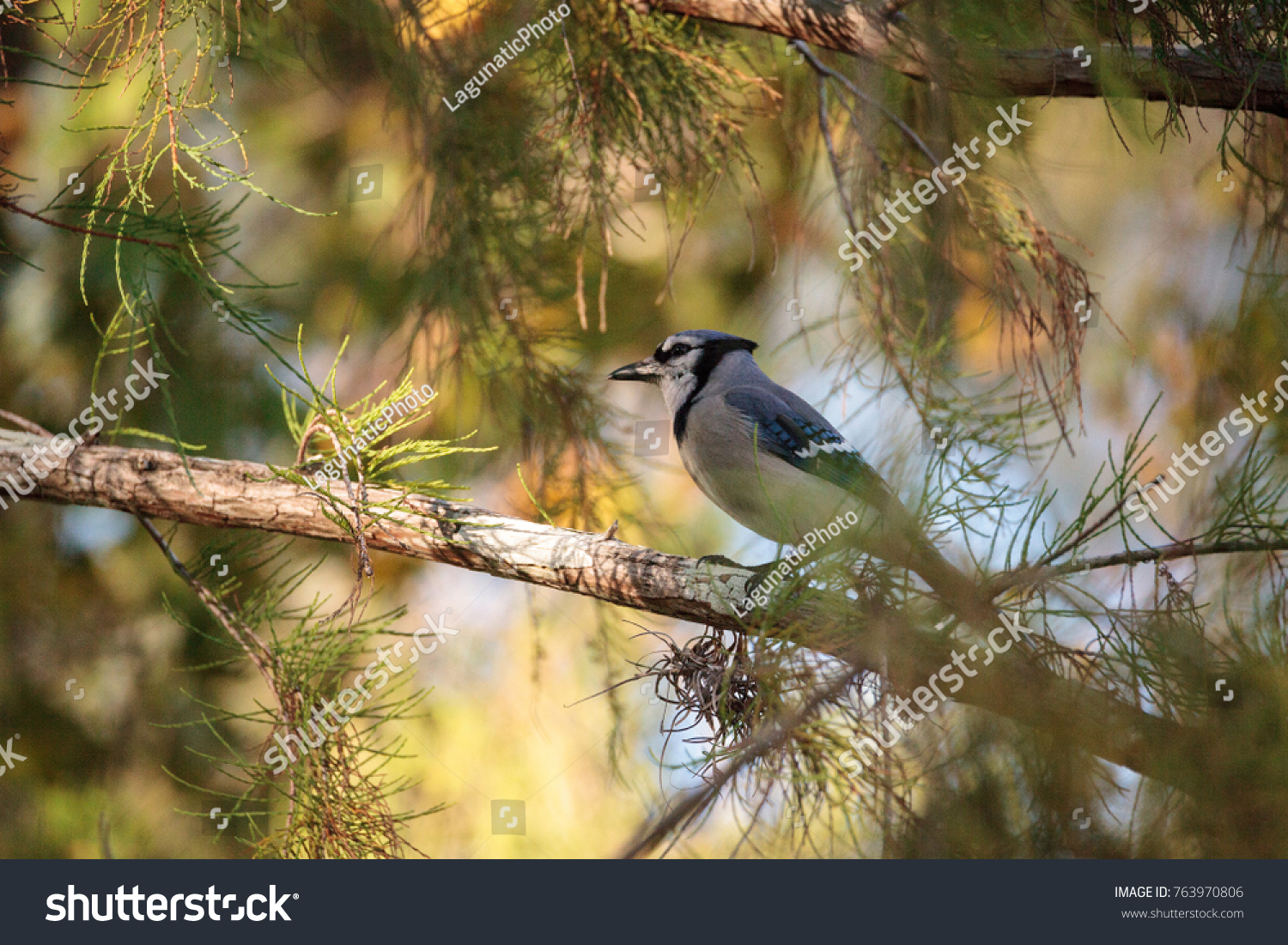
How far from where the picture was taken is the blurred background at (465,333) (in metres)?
1.77

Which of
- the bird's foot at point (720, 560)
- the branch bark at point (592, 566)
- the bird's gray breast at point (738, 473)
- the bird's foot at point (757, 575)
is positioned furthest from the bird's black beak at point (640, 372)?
the bird's foot at point (757, 575)

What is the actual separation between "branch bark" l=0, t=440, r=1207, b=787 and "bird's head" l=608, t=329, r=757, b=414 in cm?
101

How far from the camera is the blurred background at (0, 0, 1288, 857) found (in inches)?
69.7

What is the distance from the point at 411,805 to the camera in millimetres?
3283

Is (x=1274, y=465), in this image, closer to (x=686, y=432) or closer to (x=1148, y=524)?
(x=1148, y=524)

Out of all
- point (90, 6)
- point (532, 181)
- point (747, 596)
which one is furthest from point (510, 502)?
point (90, 6)

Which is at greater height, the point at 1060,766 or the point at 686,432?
the point at 686,432

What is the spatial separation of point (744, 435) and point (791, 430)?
15 cm

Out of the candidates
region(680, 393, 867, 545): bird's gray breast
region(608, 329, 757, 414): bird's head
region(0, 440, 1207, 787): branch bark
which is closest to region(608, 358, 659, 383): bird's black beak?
region(608, 329, 757, 414): bird's head

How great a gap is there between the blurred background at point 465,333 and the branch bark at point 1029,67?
0.22ft

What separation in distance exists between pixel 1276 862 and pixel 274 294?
11.9 ft

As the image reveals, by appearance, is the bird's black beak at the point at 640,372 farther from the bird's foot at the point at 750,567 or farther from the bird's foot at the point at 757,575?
the bird's foot at the point at 757,575

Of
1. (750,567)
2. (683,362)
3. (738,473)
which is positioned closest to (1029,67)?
(750,567)

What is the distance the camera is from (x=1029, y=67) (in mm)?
1573
